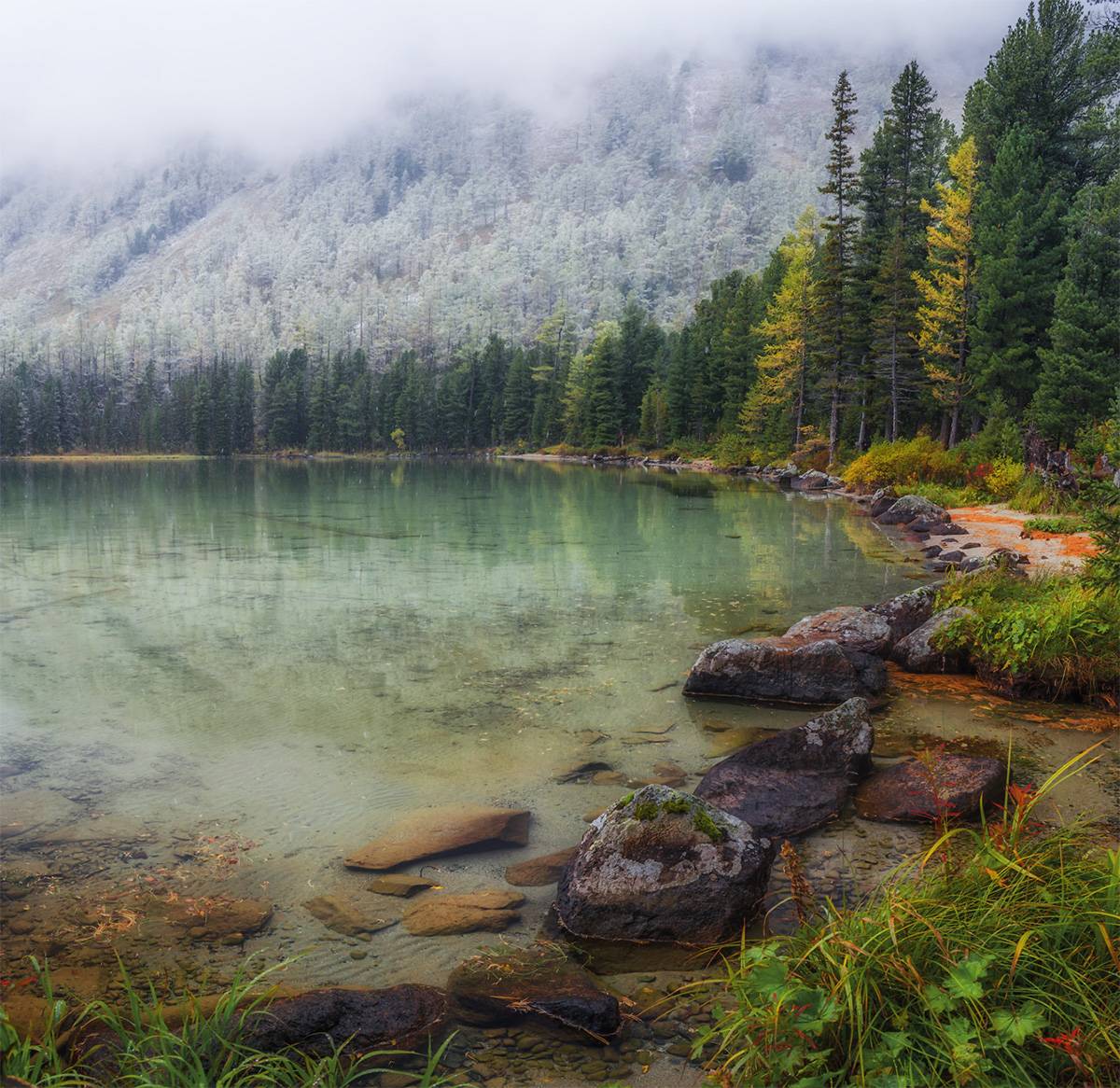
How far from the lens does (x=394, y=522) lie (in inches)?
1111

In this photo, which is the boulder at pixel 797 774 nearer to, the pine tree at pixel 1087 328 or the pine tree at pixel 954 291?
the pine tree at pixel 1087 328

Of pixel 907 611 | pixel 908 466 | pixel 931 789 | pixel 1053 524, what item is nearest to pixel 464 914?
pixel 931 789

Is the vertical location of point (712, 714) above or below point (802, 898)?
below

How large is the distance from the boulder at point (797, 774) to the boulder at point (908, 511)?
2109cm

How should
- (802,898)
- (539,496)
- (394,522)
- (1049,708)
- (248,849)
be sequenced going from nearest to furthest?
(802,898), (248,849), (1049,708), (394,522), (539,496)

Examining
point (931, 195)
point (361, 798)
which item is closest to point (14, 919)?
point (361, 798)

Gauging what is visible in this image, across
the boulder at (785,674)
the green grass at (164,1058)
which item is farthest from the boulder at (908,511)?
the green grass at (164,1058)

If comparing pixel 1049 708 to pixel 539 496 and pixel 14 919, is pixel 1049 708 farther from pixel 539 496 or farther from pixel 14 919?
pixel 539 496

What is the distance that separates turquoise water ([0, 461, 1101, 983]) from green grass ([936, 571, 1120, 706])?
272 cm

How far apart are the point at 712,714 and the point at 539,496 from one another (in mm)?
30373

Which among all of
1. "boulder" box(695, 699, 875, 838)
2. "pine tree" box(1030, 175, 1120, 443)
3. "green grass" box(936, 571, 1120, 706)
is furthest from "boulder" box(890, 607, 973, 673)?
"pine tree" box(1030, 175, 1120, 443)

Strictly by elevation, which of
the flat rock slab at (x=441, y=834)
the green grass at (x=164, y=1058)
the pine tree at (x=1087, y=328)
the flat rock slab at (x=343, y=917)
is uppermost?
the pine tree at (x=1087, y=328)

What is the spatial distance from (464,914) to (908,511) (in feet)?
83.8

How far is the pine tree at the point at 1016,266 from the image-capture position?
35.8 metres
